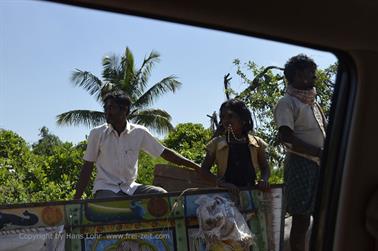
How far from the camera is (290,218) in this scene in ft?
8.43

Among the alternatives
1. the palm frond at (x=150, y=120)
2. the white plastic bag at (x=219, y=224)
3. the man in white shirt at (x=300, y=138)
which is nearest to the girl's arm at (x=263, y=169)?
the white plastic bag at (x=219, y=224)

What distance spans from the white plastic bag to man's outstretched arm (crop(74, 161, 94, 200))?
0.73 meters

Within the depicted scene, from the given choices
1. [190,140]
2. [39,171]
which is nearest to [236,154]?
[190,140]

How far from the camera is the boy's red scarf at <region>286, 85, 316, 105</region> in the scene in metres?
2.25

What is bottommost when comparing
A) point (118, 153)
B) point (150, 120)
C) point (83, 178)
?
point (83, 178)

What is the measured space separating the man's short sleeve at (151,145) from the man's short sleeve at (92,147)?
11.6 inches

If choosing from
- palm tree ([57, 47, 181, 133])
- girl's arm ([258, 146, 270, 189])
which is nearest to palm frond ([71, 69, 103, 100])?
palm tree ([57, 47, 181, 133])

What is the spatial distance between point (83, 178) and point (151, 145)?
465mm

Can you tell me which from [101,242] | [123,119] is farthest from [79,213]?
[123,119]

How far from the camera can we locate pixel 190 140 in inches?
144

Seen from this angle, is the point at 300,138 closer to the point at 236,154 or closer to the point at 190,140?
the point at 236,154

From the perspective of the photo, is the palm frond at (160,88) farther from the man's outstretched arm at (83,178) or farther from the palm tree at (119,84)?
the man's outstretched arm at (83,178)

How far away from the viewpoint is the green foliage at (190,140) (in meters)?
3.10

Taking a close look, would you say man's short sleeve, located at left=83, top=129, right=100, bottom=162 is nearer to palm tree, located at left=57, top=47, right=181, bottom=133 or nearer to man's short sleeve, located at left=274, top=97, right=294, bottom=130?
palm tree, located at left=57, top=47, right=181, bottom=133
